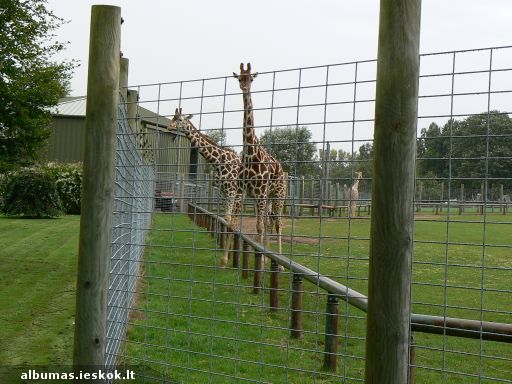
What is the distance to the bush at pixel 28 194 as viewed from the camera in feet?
67.5

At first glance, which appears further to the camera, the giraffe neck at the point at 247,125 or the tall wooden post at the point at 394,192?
the giraffe neck at the point at 247,125

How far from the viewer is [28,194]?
67.8 feet

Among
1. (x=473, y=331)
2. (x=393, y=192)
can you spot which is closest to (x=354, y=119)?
(x=393, y=192)

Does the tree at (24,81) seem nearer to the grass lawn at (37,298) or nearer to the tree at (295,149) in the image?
the grass lawn at (37,298)

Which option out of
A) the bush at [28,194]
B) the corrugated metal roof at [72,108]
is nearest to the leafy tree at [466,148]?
the bush at [28,194]

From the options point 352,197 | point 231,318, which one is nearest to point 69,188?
point 231,318

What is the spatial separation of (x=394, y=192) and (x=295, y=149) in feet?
3.19

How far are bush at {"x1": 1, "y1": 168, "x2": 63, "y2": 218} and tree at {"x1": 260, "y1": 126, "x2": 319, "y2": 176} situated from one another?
60.5 feet

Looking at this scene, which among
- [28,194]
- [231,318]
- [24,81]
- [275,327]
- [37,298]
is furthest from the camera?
[28,194]

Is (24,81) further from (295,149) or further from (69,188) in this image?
(69,188)

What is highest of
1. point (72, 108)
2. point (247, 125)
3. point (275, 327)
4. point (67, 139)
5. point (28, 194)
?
point (72, 108)

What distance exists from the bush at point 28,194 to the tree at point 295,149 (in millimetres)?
18437

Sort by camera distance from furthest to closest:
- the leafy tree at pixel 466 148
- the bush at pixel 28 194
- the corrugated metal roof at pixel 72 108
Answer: the corrugated metal roof at pixel 72 108 < the bush at pixel 28 194 < the leafy tree at pixel 466 148

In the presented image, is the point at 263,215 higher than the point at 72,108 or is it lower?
lower
